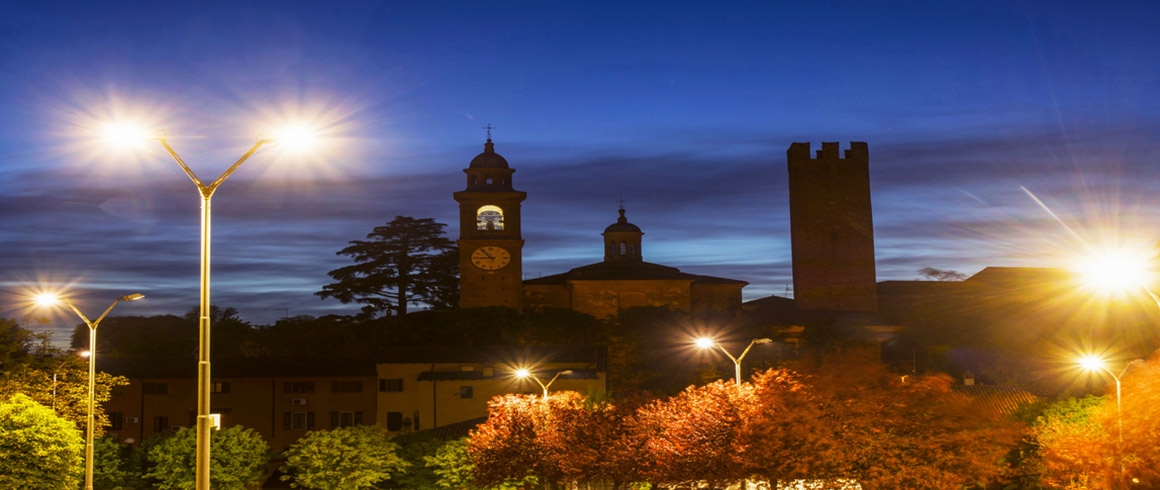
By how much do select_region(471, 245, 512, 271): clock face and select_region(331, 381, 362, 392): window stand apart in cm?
2694

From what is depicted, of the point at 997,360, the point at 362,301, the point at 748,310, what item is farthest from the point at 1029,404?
the point at 362,301

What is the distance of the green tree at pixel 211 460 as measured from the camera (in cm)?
4819

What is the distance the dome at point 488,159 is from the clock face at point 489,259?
8671 mm

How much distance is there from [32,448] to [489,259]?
62.9m

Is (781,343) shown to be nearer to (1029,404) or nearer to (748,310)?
(748,310)

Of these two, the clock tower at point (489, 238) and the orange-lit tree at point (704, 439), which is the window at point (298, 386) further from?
the orange-lit tree at point (704, 439)

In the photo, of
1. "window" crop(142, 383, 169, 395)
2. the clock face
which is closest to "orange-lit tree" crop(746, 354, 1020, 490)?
"window" crop(142, 383, 169, 395)

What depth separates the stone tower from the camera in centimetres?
11019

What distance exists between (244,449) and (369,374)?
24.3 metres

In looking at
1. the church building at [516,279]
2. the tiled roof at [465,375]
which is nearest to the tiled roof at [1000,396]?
the tiled roof at [465,375]

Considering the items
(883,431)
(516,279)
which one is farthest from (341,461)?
(516,279)

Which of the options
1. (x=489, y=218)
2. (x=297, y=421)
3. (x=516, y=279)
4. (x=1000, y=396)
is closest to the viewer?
(x=1000, y=396)

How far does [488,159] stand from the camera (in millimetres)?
103750

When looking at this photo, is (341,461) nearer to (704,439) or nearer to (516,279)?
(704,439)
